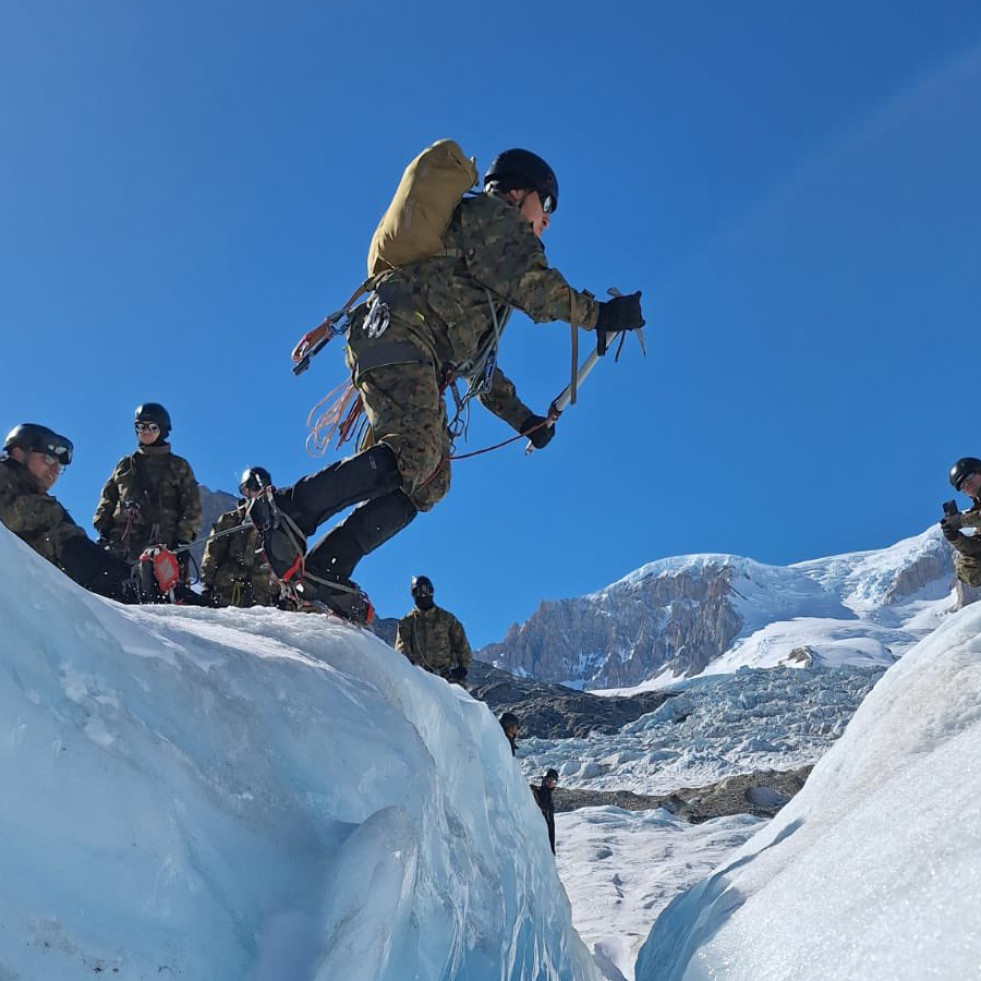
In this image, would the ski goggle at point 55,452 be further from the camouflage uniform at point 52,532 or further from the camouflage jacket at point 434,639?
Result: the camouflage jacket at point 434,639

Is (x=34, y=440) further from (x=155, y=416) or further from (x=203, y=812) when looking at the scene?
(x=203, y=812)

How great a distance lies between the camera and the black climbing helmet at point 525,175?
12.8ft

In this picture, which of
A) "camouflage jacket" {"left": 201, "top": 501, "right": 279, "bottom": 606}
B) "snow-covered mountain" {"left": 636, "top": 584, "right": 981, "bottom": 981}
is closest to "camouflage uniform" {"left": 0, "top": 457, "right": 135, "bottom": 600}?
"camouflage jacket" {"left": 201, "top": 501, "right": 279, "bottom": 606}

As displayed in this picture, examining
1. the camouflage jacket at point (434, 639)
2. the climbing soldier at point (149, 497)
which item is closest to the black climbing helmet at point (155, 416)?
the climbing soldier at point (149, 497)

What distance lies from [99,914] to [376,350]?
2611 millimetres

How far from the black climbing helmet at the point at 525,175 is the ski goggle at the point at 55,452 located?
3590 millimetres

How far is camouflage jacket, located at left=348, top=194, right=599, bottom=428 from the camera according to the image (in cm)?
352

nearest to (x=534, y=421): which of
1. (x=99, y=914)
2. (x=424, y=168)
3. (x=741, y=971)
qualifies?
(x=424, y=168)

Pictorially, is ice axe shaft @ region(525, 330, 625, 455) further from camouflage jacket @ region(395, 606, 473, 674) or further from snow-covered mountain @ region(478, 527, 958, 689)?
snow-covered mountain @ region(478, 527, 958, 689)

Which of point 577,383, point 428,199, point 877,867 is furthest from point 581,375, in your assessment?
point 877,867

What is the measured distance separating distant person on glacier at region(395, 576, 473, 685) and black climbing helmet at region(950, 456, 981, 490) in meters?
4.78

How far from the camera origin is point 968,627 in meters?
3.25

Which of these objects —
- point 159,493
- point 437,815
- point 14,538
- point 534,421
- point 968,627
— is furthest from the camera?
point 159,493

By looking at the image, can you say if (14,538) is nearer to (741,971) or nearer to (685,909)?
(741,971)
